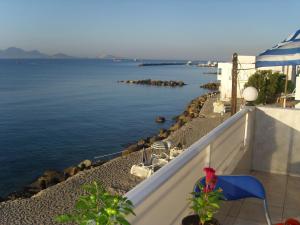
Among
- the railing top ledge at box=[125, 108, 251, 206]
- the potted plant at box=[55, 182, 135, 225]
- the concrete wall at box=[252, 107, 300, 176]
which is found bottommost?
the concrete wall at box=[252, 107, 300, 176]

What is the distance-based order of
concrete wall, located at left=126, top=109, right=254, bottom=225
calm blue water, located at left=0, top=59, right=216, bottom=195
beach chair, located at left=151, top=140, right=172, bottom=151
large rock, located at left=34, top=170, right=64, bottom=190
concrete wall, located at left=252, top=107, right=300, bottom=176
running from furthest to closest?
calm blue water, located at left=0, top=59, right=216, bottom=195, beach chair, located at left=151, top=140, right=172, bottom=151, large rock, located at left=34, top=170, right=64, bottom=190, concrete wall, located at left=252, top=107, right=300, bottom=176, concrete wall, located at left=126, top=109, right=254, bottom=225

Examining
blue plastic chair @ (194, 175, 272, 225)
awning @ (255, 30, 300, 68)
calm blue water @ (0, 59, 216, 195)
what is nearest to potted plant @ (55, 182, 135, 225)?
blue plastic chair @ (194, 175, 272, 225)

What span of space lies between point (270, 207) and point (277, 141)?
181 centimetres


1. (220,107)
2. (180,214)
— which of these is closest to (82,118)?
(220,107)

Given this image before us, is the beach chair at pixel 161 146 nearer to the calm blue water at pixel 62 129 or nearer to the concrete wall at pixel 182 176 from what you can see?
the calm blue water at pixel 62 129

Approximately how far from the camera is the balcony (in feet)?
7.48

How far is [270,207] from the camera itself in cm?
432

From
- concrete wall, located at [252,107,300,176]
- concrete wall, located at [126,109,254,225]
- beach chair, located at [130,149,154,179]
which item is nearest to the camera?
concrete wall, located at [126,109,254,225]

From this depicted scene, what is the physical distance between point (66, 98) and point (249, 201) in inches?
2152

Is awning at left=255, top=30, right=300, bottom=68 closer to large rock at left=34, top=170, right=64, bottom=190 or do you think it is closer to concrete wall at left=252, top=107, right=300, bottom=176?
concrete wall at left=252, top=107, right=300, bottom=176

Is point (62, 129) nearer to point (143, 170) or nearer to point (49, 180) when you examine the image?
point (49, 180)

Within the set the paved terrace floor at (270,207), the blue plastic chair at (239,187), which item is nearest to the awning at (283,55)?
the paved terrace floor at (270,207)

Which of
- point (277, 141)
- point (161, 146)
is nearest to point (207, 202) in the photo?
point (277, 141)

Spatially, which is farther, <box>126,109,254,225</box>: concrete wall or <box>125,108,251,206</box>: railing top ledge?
<box>126,109,254,225</box>: concrete wall
